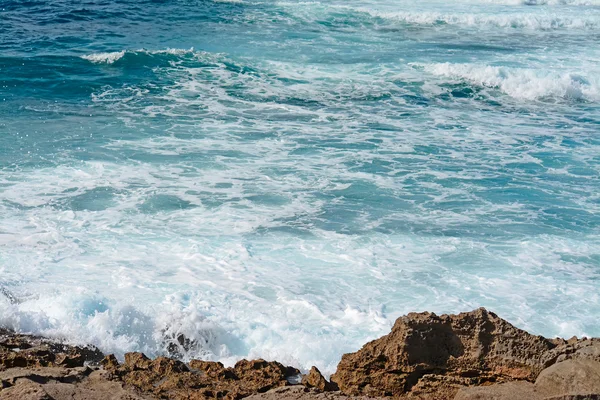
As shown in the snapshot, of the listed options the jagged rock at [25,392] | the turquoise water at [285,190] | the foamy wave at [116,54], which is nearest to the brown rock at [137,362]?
the turquoise water at [285,190]

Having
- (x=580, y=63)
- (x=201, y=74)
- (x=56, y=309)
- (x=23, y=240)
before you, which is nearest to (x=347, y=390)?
(x=56, y=309)

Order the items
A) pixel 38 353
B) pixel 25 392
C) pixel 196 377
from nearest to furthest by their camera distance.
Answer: pixel 25 392, pixel 196 377, pixel 38 353

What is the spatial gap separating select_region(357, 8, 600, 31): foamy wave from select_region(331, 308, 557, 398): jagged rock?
856 inches

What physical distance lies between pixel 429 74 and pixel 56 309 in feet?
43.0

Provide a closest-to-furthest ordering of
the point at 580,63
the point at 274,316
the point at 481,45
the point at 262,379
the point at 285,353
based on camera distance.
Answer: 1. the point at 262,379
2. the point at 285,353
3. the point at 274,316
4. the point at 580,63
5. the point at 481,45

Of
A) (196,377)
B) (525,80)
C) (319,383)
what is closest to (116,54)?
(525,80)

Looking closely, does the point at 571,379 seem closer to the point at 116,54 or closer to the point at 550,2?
the point at 116,54

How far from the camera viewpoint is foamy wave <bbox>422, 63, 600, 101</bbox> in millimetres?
16188

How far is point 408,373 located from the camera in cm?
441

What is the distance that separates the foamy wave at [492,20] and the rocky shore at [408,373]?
21.7 meters

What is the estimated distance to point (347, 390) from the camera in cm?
462

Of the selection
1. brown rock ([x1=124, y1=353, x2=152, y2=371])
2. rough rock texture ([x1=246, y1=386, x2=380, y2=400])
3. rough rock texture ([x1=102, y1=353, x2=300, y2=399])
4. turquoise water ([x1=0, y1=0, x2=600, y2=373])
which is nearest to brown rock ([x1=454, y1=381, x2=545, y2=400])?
rough rock texture ([x1=246, y1=386, x2=380, y2=400])

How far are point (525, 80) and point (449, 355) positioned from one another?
13.7 meters

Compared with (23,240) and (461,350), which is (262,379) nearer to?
(461,350)
